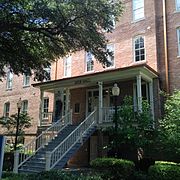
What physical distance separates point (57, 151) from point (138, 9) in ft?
44.1

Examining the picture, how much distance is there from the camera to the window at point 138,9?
71.8 ft

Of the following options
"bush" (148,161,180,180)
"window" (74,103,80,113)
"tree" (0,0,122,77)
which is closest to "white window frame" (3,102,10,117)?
"window" (74,103,80,113)

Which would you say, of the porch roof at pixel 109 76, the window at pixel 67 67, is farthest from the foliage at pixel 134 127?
the window at pixel 67 67

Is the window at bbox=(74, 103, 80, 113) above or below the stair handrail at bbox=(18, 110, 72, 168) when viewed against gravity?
above

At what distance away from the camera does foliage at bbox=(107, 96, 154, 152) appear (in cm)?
1437

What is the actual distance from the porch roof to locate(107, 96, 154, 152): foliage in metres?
2.30

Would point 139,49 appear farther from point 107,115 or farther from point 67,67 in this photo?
point 67,67

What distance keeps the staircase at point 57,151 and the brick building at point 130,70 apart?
4.24ft

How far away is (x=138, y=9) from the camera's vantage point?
72.9 feet

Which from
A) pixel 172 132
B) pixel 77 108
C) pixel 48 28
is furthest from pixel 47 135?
pixel 172 132

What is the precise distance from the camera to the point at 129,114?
15016 mm

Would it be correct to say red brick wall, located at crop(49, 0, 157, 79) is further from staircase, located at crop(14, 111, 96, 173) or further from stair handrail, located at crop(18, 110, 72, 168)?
staircase, located at crop(14, 111, 96, 173)

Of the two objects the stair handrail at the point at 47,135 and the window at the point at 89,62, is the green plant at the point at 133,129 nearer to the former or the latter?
the stair handrail at the point at 47,135

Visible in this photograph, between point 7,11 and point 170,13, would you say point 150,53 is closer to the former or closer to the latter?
point 170,13
